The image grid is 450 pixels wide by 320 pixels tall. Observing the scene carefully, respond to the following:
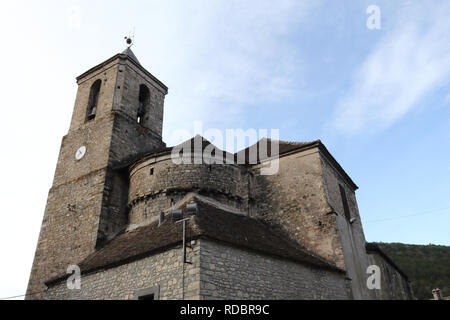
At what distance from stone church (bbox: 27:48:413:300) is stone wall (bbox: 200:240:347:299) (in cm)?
3

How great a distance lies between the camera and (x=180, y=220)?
9117 millimetres

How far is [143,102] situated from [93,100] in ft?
8.04

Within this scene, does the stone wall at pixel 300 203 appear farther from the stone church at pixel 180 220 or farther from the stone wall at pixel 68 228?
the stone wall at pixel 68 228

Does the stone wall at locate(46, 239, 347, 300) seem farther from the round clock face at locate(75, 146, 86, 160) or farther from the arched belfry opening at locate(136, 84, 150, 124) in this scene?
the arched belfry opening at locate(136, 84, 150, 124)

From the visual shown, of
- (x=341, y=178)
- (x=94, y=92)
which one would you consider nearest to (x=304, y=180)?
(x=341, y=178)

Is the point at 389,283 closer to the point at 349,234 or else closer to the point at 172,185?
the point at 349,234

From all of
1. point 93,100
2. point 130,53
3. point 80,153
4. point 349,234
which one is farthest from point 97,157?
point 349,234

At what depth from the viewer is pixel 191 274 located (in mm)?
7516

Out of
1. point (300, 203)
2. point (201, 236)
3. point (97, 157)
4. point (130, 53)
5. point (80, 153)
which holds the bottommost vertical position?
point (201, 236)

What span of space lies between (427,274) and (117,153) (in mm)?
24281

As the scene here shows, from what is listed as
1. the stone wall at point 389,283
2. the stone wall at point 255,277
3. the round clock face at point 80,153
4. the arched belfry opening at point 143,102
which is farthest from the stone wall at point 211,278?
the arched belfry opening at point 143,102

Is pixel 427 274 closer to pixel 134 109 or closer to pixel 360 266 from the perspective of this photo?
pixel 360 266

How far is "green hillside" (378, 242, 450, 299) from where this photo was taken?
79.0 feet

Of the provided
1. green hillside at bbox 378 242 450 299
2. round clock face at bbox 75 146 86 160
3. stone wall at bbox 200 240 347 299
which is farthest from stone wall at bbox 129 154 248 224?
green hillside at bbox 378 242 450 299
